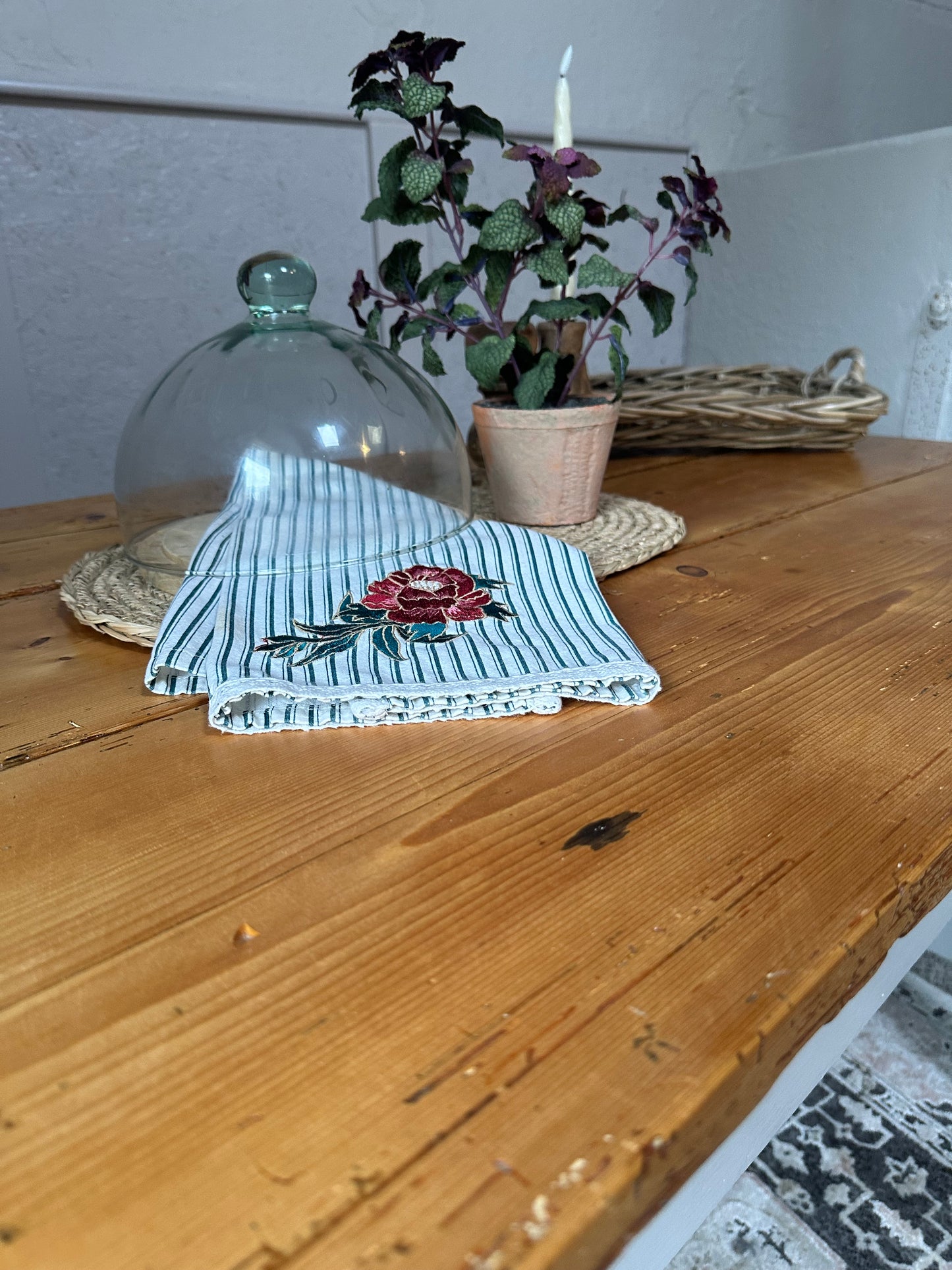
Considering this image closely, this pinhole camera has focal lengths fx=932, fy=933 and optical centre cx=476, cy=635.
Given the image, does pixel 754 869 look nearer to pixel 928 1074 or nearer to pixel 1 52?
pixel 928 1074

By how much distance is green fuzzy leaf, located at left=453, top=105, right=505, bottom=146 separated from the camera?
27.0 inches

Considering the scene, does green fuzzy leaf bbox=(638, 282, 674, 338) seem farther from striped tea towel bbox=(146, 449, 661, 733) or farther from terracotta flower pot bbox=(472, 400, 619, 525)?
striped tea towel bbox=(146, 449, 661, 733)

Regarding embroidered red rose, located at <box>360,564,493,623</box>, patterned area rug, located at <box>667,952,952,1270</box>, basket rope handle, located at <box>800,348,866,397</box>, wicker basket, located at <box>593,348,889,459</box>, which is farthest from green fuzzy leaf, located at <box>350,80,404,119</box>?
patterned area rug, located at <box>667,952,952,1270</box>

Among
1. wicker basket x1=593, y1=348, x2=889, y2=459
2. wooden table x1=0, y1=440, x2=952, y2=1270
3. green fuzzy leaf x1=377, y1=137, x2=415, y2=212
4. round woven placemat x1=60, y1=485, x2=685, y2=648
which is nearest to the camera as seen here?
wooden table x1=0, y1=440, x2=952, y2=1270

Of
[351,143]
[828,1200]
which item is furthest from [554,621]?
[351,143]

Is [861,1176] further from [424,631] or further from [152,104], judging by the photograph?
[152,104]

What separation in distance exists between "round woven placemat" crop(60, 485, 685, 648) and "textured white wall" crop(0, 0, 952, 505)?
83cm

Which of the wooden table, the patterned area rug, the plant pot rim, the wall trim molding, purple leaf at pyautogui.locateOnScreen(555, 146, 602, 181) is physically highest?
the wall trim molding

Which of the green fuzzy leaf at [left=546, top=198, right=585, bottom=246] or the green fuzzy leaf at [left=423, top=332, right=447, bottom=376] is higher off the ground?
the green fuzzy leaf at [left=546, top=198, right=585, bottom=246]

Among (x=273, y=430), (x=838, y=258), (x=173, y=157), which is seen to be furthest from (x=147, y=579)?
(x=838, y=258)

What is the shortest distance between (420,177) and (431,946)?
56 cm

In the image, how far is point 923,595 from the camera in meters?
0.61

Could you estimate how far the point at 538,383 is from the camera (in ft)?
2.38

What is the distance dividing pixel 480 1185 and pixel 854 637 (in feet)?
1.35
